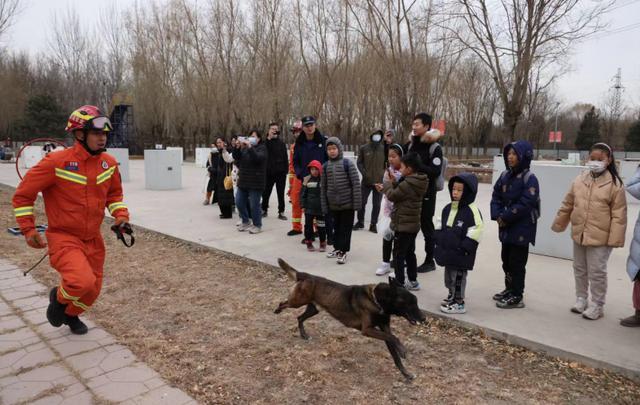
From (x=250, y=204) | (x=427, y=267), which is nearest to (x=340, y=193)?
(x=427, y=267)

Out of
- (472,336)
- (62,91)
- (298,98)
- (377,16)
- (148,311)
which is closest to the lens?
(472,336)

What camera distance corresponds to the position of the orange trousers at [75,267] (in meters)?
3.26

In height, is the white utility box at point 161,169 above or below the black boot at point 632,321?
above

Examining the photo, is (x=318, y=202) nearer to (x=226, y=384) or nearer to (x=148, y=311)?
(x=148, y=311)

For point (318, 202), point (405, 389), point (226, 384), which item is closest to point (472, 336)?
point (405, 389)

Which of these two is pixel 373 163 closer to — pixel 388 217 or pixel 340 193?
pixel 340 193

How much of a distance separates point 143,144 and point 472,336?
40.8m

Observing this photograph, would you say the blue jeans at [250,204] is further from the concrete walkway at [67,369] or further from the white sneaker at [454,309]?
the white sneaker at [454,309]

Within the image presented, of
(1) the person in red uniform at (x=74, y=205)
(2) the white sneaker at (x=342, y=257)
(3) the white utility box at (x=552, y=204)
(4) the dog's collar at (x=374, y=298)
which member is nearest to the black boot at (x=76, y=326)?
(1) the person in red uniform at (x=74, y=205)

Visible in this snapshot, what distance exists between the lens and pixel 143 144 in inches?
1588

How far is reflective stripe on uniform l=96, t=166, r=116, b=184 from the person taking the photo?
3527 millimetres

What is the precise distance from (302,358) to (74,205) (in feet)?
6.85

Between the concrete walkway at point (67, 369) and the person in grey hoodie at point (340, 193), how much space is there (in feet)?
10.0

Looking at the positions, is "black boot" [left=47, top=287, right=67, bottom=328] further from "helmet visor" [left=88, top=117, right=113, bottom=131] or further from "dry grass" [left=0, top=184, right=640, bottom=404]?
"helmet visor" [left=88, top=117, right=113, bottom=131]
